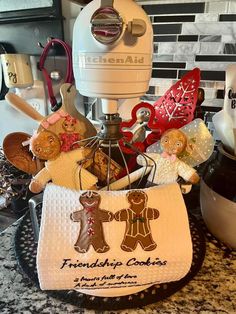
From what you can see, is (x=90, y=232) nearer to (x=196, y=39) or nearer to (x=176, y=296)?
(x=176, y=296)

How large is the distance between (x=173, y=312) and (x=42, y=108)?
1.90 ft

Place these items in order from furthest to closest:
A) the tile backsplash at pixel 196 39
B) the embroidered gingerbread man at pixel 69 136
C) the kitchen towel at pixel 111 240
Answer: the tile backsplash at pixel 196 39 → the embroidered gingerbread man at pixel 69 136 → the kitchen towel at pixel 111 240

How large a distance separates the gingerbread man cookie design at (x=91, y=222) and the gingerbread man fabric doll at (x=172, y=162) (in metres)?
0.11

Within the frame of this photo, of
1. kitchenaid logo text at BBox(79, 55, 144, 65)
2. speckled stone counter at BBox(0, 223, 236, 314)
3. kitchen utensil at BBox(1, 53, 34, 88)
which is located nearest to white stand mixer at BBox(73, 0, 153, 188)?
kitchenaid logo text at BBox(79, 55, 144, 65)

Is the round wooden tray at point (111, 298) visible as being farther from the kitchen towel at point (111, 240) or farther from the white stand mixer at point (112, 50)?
the white stand mixer at point (112, 50)

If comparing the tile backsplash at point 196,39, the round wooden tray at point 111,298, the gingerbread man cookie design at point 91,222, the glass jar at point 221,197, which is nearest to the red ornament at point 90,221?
the gingerbread man cookie design at point 91,222

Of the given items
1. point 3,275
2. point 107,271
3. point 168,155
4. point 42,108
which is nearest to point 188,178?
point 168,155

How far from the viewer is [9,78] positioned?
2.19 ft

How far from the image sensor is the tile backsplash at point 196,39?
1.83 ft

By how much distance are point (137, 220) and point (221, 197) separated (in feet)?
0.54

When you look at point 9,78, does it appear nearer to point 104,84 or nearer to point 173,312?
point 104,84

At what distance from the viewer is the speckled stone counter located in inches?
13.2

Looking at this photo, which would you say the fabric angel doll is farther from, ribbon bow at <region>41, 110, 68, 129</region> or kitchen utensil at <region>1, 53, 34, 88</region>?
kitchen utensil at <region>1, 53, 34, 88</region>

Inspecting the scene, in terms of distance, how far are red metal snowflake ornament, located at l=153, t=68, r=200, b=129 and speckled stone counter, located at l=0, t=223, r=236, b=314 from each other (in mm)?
219
